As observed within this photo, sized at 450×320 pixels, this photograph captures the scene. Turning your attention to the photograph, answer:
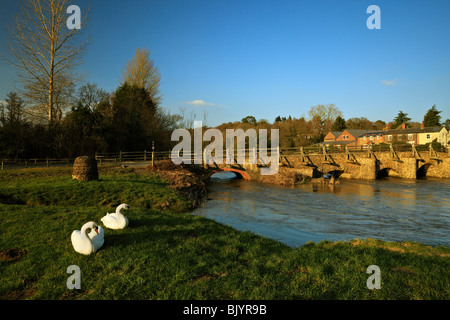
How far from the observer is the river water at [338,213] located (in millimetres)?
10359

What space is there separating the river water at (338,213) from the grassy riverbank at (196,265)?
123 inches

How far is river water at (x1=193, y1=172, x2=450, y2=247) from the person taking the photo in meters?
10.4

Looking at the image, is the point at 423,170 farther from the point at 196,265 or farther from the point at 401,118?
the point at 401,118

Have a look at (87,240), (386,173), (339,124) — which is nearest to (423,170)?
(386,173)

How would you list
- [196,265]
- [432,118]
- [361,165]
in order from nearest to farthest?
[196,265] → [361,165] → [432,118]

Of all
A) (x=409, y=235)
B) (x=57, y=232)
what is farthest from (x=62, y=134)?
(x=409, y=235)

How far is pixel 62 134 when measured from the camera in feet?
95.4

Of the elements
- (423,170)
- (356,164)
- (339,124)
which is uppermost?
(339,124)

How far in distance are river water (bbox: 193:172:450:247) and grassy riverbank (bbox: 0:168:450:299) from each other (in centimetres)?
312

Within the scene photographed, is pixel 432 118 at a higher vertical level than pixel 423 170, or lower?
higher

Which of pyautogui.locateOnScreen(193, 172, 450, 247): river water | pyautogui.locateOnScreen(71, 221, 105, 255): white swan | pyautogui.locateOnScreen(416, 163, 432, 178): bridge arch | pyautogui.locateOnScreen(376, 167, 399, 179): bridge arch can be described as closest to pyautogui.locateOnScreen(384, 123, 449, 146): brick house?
pyautogui.locateOnScreen(416, 163, 432, 178): bridge arch

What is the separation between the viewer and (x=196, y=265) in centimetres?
538

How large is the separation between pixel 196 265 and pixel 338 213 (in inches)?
471

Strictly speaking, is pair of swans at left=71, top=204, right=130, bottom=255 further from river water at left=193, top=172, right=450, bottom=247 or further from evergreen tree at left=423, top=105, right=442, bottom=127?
evergreen tree at left=423, top=105, right=442, bottom=127
